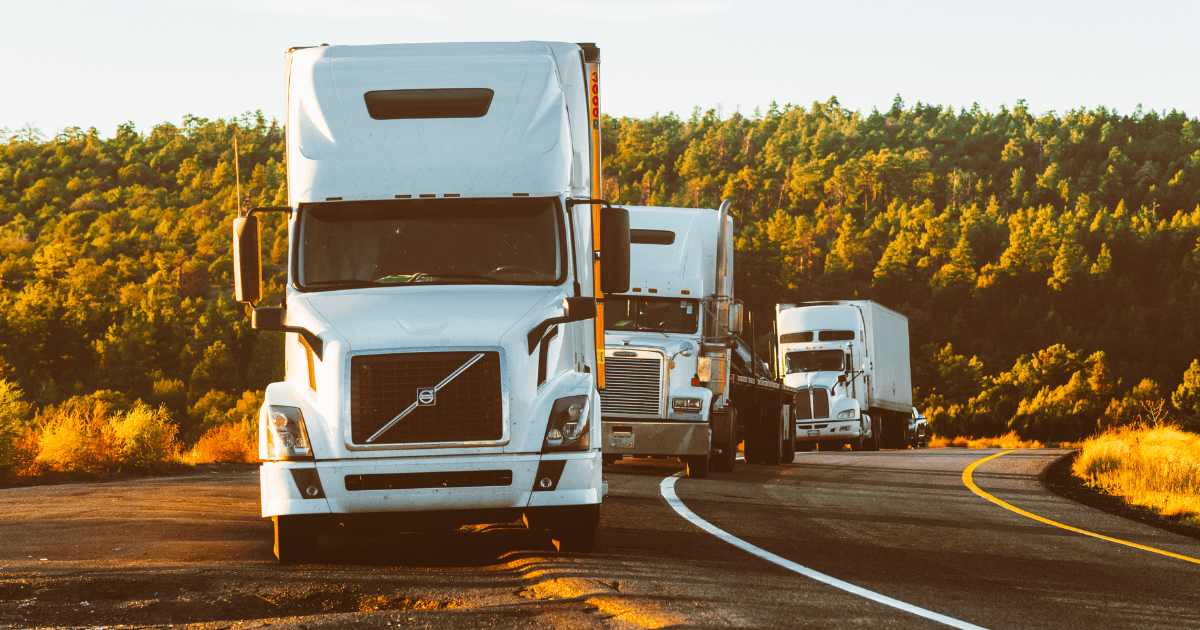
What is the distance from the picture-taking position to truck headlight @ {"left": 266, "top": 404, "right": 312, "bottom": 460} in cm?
830

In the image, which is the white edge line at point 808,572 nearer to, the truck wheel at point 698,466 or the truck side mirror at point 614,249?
the truck side mirror at point 614,249

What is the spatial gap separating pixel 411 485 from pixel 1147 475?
12763 millimetres

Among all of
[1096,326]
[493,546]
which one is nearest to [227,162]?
[1096,326]

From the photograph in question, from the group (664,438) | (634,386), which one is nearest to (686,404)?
(664,438)

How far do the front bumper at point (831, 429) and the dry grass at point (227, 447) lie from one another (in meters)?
17.3

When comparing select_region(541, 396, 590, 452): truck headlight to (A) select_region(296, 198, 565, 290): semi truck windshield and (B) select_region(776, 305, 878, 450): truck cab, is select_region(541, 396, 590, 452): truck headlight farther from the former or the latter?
(B) select_region(776, 305, 878, 450): truck cab

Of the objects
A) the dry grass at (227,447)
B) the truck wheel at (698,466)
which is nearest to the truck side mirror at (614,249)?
the truck wheel at (698,466)

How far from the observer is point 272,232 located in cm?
8006

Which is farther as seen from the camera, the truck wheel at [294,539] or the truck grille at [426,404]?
the truck wheel at [294,539]

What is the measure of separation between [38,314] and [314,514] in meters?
90.0

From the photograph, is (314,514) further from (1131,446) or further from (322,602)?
(1131,446)

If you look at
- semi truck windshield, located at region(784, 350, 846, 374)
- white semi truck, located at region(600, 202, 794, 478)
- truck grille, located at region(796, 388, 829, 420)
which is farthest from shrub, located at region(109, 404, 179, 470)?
truck grille, located at region(796, 388, 829, 420)

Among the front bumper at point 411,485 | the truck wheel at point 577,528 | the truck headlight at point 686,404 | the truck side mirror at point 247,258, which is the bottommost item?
the truck wheel at point 577,528

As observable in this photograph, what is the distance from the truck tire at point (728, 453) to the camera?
61.5ft
